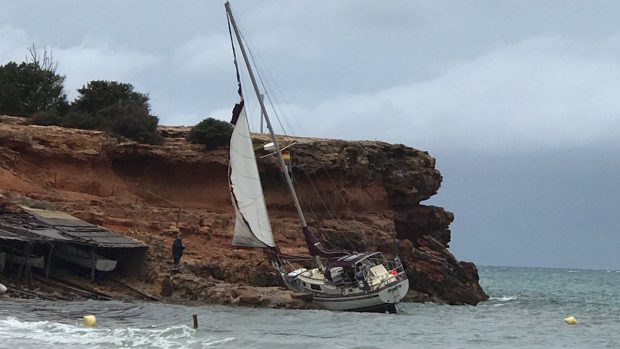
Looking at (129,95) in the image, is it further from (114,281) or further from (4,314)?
(4,314)

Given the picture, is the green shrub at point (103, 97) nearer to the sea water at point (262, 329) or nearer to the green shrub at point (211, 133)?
the green shrub at point (211, 133)

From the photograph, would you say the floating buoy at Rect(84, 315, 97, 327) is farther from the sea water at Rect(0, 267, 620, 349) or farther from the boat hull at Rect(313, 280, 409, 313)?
the boat hull at Rect(313, 280, 409, 313)

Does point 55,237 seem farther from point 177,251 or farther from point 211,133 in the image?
point 211,133

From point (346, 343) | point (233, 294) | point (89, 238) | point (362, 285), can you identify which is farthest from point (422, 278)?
point (346, 343)

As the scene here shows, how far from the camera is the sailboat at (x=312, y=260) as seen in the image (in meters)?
36.0

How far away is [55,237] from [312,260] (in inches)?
462

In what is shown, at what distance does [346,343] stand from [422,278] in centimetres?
2425

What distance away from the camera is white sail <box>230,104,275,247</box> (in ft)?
130

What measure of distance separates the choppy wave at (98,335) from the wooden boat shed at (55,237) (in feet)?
28.1

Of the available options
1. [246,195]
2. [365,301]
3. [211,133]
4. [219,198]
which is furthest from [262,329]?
[211,133]

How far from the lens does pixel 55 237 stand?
1328 inches

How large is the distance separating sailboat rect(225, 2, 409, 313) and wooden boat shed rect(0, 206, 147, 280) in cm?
503

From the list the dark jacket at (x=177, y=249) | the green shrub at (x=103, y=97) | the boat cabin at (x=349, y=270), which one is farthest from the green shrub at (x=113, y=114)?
the boat cabin at (x=349, y=270)

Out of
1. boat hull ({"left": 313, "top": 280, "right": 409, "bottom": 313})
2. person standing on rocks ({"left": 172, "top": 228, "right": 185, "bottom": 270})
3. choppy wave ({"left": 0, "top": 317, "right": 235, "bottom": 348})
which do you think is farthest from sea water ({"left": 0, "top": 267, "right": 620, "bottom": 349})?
person standing on rocks ({"left": 172, "top": 228, "right": 185, "bottom": 270})
